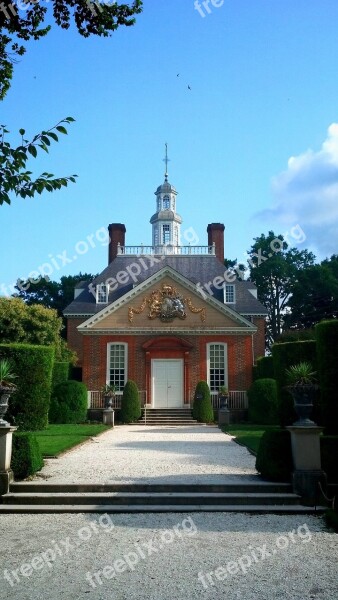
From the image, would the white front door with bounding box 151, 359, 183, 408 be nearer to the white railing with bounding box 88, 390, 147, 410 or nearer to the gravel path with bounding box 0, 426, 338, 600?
the white railing with bounding box 88, 390, 147, 410

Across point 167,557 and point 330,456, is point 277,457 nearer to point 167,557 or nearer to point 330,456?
point 330,456

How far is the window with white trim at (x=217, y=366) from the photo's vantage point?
2820cm

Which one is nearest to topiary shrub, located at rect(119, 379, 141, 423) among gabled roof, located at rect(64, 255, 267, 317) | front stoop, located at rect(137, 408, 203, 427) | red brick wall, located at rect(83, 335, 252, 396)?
front stoop, located at rect(137, 408, 203, 427)

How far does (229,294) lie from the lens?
32.1 meters

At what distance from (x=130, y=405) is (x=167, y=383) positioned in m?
2.90

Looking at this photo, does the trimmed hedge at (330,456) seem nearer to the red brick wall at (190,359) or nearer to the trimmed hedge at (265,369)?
the trimmed hedge at (265,369)

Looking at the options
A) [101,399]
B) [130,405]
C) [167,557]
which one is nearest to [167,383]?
[130,405]

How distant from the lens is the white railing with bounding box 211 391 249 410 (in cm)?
2747

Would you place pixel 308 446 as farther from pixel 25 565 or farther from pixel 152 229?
pixel 152 229

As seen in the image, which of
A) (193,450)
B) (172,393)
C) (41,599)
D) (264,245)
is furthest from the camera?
(264,245)

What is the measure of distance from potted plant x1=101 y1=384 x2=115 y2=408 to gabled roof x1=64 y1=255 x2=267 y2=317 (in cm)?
684

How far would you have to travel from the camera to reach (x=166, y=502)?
848cm

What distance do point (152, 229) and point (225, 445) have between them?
2843 cm

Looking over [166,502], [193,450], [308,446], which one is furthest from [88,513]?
[193,450]
